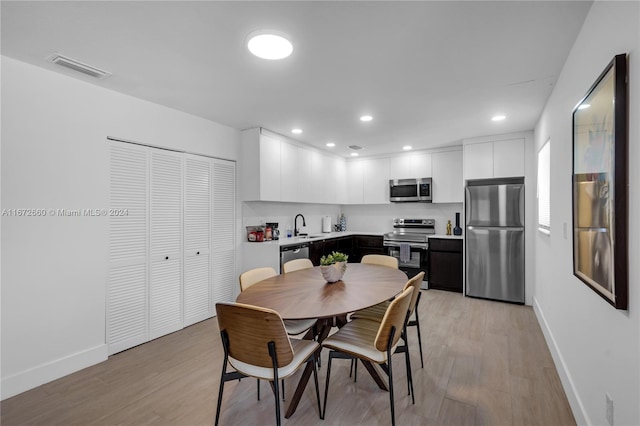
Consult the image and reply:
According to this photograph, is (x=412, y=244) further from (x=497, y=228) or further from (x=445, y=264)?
(x=497, y=228)

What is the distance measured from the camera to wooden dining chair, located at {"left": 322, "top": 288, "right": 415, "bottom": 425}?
1811 mm

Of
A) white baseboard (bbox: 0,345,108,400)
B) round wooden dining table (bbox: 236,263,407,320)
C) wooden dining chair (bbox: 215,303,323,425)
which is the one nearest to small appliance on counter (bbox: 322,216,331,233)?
round wooden dining table (bbox: 236,263,407,320)

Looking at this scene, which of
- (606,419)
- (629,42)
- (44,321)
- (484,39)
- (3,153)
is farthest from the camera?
(44,321)

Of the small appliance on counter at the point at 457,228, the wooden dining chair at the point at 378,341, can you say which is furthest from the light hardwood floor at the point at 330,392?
the small appliance on counter at the point at 457,228

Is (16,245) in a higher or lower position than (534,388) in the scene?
higher

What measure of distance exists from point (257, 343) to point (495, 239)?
405 centimetres

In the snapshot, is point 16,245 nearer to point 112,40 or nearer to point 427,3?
→ point 112,40

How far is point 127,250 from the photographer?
307 cm

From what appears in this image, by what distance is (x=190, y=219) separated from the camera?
366cm

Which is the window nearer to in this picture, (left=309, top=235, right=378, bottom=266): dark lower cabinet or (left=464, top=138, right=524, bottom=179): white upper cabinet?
(left=464, top=138, right=524, bottom=179): white upper cabinet

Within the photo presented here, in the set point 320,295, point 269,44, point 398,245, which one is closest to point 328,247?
point 398,245

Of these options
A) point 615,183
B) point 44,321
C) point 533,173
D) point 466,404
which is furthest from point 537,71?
point 44,321

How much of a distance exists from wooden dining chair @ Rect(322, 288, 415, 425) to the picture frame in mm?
951

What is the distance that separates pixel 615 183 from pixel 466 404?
1.68 meters
